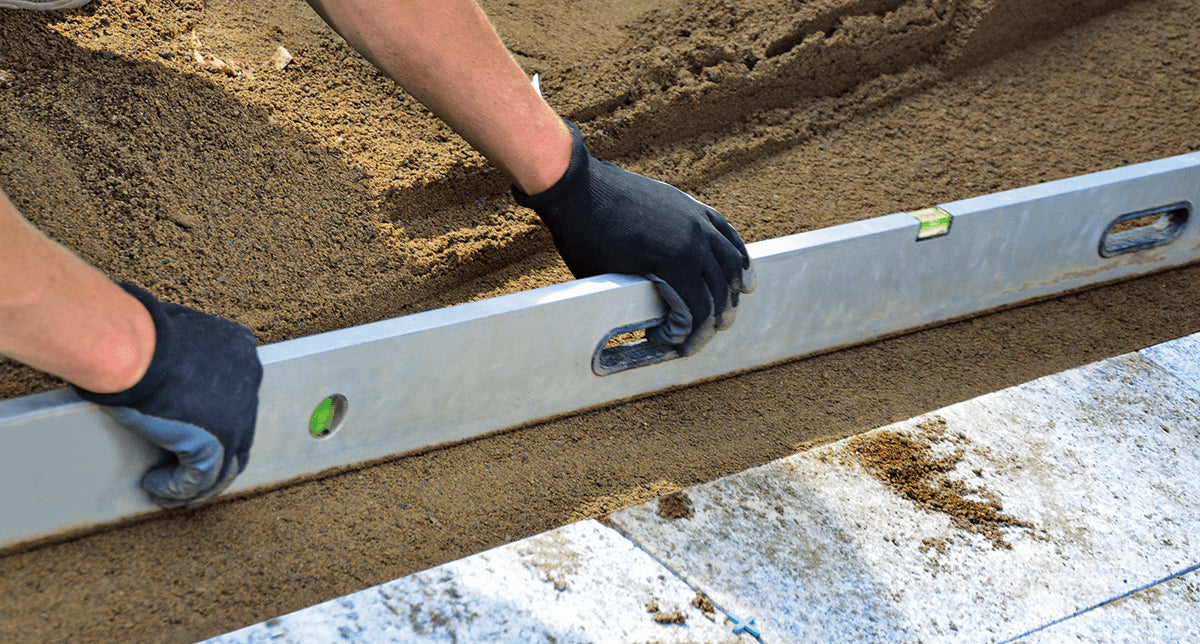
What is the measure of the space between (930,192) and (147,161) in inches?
85.6

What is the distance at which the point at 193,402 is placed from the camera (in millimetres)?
1537

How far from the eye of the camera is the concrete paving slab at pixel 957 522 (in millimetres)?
1620

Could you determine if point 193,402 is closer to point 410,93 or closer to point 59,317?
point 59,317

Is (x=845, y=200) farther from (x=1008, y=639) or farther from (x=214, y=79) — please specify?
(x=214, y=79)

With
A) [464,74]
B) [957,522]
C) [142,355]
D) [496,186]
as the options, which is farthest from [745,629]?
[496,186]

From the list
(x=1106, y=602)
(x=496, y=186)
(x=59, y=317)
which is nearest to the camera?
(x=59, y=317)

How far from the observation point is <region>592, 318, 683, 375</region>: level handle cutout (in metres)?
2.00

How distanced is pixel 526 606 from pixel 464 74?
1.06m

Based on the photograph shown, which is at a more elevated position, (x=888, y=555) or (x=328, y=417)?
(x=328, y=417)

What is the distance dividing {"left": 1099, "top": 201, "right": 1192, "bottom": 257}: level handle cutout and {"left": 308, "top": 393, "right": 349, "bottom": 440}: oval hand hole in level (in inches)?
78.8

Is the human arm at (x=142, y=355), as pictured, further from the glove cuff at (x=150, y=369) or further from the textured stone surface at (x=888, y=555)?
the textured stone surface at (x=888, y=555)

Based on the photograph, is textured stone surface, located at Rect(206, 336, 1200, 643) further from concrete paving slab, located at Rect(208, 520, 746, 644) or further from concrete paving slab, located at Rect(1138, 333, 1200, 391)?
concrete paving slab, located at Rect(1138, 333, 1200, 391)

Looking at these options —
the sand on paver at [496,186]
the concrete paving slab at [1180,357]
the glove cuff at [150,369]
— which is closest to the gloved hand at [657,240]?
the sand on paver at [496,186]

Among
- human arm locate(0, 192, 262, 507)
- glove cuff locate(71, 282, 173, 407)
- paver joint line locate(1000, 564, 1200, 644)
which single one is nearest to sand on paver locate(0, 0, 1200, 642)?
human arm locate(0, 192, 262, 507)
